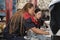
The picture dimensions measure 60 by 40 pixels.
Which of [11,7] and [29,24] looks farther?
[11,7]

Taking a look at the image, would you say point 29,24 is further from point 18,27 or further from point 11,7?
point 11,7

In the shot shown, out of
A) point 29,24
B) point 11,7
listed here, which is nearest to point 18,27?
point 29,24

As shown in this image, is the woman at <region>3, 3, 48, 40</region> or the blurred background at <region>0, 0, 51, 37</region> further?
the blurred background at <region>0, 0, 51, 37</region>

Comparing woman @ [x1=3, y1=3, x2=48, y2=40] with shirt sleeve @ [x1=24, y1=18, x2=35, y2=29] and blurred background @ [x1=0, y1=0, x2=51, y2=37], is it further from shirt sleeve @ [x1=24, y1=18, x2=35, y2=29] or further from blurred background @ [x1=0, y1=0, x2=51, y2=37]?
blurred background @ [x1=0, y1=0, x2=51, y2=37]

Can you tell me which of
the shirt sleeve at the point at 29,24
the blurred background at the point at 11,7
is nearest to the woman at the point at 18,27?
the shirt sleeve at the point at 29,24

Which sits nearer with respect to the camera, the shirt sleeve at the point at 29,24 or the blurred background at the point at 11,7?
the shirt sleeve at the point at 29,24

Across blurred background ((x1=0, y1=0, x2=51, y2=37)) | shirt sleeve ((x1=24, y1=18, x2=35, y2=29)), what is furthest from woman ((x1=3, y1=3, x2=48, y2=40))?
blurred background ((x1=0, y1=0, x2=51, y2=37))

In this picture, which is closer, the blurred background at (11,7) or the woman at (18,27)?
the woman at (18,27)

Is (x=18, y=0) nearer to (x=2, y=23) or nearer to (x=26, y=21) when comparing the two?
(x=2, y=23)

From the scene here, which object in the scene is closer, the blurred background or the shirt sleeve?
the shirt sleeve

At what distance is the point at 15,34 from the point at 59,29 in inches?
54.4

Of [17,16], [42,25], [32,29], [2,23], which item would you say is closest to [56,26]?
[32,29]

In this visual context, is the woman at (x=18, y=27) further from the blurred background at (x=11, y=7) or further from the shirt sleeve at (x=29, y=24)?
the blurred background at (x=11, y=7)

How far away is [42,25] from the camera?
3480 millimetres
